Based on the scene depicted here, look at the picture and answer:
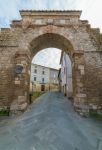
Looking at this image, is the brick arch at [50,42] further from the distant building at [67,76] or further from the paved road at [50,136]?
the distant building at [67,76]

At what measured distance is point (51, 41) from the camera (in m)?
10.2

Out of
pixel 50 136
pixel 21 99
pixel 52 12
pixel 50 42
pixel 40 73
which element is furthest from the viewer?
pixel 40 73

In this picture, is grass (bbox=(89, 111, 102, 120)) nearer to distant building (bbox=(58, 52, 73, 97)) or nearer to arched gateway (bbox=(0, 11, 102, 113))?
arched gateway (bbox=(0, 11, 102, 113))

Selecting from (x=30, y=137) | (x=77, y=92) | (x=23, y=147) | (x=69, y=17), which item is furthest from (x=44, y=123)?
(x=69, y=17)

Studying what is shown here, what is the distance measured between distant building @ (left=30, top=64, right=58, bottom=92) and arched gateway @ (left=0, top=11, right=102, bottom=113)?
28.0 meters

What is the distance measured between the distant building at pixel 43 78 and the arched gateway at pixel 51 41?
2801cm

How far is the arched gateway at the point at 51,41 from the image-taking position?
27.2 ft

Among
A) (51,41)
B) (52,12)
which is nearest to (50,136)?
(51,41)

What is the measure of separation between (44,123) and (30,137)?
124 cm

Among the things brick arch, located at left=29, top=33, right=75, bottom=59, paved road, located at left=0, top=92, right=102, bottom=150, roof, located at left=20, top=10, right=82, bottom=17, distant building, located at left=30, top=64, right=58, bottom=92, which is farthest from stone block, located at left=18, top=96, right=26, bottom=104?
distant building, located at left=30, top=64, right=58, bottom=92

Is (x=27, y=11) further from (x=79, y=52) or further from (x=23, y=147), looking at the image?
(x=23, y=147)

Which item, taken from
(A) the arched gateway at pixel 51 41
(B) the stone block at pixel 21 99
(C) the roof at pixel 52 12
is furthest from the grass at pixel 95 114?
(C) the roof at pixel 52 12

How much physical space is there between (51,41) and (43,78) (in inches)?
1172

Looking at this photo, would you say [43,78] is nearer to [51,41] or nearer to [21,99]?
[51,41]
